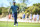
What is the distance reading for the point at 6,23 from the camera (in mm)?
3314

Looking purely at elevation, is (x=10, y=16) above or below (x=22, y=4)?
below

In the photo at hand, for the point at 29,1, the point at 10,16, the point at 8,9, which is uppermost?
the point at 29,1

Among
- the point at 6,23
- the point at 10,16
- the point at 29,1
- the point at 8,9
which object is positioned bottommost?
the point at 6,23

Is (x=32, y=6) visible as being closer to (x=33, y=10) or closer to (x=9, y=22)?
(x=33, y=10)

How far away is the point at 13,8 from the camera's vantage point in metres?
3.29

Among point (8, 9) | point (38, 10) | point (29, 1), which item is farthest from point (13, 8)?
point (38, 10)

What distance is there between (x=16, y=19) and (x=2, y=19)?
0.46 m

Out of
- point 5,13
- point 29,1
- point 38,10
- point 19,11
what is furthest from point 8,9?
point 38,10

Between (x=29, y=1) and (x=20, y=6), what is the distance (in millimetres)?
336

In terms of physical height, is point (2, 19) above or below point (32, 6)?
below

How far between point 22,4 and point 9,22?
72 centimetres

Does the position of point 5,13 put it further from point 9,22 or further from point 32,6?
point 32,6

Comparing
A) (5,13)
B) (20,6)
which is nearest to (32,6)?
(20,6)

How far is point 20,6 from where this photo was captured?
329 cm
